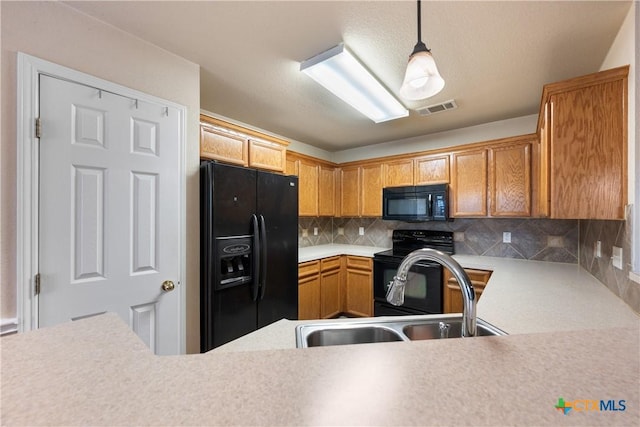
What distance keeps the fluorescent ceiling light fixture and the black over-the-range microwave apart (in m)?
1.02

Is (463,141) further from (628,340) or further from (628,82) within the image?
(628,340)

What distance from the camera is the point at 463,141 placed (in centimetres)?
310

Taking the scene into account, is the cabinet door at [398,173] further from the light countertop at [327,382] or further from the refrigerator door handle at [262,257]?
the light countertop at [327,382]

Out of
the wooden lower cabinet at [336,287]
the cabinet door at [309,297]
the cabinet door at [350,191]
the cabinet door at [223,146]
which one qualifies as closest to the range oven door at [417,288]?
the wooden lower cabinet at [336,287]

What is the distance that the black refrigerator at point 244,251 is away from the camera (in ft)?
5.81

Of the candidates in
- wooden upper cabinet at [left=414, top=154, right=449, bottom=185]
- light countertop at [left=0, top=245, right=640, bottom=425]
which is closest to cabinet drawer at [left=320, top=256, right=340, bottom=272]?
wooden upper cabinet at [left=414, top=154, right=449, bottom=185]

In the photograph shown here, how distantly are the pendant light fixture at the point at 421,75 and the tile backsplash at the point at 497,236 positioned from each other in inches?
92.7

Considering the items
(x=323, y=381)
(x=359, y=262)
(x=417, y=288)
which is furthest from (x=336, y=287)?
(x=323, y=381)

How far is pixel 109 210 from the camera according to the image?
1.44m

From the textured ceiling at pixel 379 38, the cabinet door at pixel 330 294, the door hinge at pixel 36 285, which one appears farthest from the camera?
the cabinet door at pixel 330 294

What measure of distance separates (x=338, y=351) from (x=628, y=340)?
468mm

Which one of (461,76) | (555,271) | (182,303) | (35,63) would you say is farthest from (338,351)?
(555,271)

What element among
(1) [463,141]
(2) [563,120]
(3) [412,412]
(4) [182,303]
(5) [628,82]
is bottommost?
(4) [182,303]

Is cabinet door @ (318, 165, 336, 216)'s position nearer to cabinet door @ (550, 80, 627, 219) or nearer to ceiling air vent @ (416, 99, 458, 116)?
ceiling air vent @ (416, 99, 458, 116)
